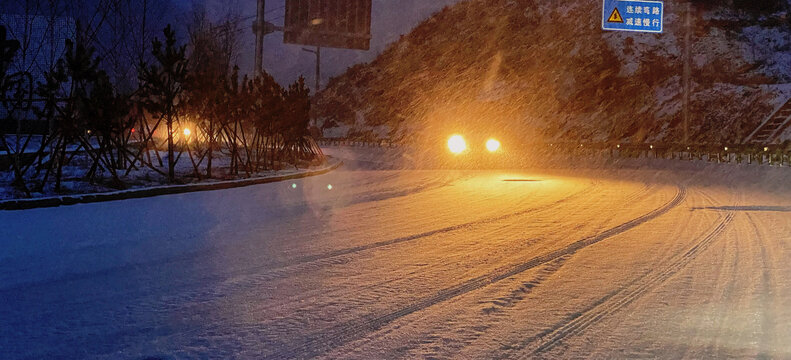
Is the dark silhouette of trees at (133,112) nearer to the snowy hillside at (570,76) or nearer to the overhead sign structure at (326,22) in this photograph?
the overhead sign structure at (326,22)

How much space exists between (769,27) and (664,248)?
75.6 m

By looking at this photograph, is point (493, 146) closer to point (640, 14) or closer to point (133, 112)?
point (640, 14)

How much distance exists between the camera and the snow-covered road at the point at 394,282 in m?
4.79

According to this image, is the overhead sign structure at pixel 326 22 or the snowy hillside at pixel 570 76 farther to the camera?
the snowy hillside at pixel 570 76

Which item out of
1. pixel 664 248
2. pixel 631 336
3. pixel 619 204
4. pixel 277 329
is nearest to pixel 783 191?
pixel 619 204

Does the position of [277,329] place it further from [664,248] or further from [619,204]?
[619,204]

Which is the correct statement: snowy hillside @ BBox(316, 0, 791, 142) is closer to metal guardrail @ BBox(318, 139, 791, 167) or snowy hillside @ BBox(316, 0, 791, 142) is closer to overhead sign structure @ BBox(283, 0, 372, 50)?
metal guardrail @ BBox(318, 139, 791, 167)

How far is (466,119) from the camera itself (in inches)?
3738

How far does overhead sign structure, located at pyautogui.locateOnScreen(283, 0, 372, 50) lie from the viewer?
34312mm

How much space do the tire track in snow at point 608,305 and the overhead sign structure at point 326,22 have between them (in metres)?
28.1

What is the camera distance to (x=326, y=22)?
113 ft

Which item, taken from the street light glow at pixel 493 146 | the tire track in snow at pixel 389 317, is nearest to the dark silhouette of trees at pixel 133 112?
the tire track in snow at pixel 389 317

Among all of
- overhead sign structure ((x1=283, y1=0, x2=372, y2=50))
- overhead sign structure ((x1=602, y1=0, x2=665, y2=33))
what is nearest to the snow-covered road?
overhead sign structure ((x1=602, y1=0, x2=665, y2=33))

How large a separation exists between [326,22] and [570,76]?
54.8 meters
